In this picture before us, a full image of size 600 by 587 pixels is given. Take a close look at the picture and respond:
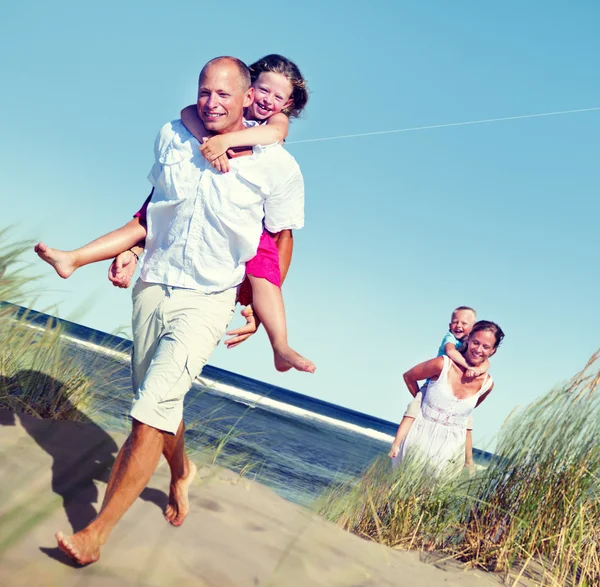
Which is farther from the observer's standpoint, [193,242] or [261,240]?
[261,240]

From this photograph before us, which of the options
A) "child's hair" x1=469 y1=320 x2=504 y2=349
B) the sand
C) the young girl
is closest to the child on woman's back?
"child's hair" x1=469 y1=320 x2=504 y2=349

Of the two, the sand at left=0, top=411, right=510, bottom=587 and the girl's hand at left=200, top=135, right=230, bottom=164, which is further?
the girl's hand at left=200, top=135, right=230, bottom=164

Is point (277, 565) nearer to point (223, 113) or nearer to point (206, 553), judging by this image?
point (206, 553)

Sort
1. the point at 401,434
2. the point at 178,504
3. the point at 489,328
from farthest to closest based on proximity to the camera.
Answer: the point at 401,434
the point at 489,328
the point at 178,504

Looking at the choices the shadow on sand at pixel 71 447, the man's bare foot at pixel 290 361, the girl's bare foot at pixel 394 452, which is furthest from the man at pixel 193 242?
the girl's bare foot at pixel 394 452

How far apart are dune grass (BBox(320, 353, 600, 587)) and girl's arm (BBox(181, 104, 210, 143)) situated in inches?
96.2

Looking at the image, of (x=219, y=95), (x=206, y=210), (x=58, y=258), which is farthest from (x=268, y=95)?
(x=58, y=258)

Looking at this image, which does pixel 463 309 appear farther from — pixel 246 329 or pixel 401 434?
pixel 246 329

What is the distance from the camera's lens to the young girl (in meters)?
2.82

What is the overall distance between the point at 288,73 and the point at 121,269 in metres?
1.28

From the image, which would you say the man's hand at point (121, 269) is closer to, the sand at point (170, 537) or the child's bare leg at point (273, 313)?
→ the child's bare leg at point (273, 313)

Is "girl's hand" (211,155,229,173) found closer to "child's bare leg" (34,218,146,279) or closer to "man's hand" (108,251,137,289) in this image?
"child's bare leg" (34,218,146,279)

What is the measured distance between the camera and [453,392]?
5.11 m

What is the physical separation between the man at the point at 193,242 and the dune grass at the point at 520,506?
71.7 inches
